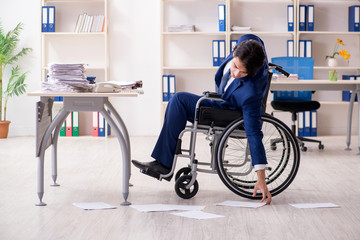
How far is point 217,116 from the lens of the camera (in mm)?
3084

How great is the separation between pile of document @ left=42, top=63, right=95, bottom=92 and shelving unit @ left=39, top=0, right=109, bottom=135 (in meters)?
3.17

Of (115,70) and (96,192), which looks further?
(115,70)

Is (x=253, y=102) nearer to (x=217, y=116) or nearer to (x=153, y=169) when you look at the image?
(x=217, y=116)

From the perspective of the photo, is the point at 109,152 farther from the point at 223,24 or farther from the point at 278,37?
the point at 278,37

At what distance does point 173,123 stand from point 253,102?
0.46m

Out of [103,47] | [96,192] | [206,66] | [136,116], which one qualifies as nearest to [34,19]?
[103,47]

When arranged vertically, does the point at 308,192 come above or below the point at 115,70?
below

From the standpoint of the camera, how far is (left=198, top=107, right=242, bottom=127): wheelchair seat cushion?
10.0 ft

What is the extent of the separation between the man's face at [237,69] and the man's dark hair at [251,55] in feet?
0.06

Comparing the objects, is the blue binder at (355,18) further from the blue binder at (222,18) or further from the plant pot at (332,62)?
the blue binder at (222,18)

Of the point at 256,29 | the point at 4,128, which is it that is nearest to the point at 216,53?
the point at 256,29

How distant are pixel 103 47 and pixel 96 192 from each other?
3.18 meters

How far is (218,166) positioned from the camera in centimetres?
302

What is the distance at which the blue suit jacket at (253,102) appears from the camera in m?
2.97
